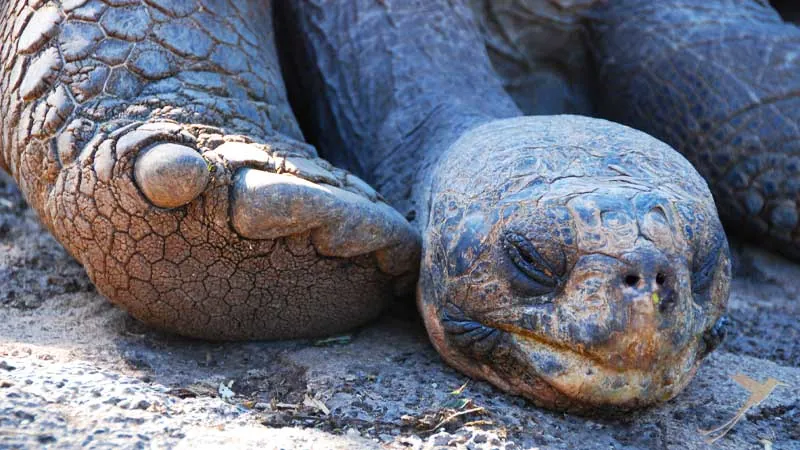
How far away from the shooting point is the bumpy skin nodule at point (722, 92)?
2.84 m

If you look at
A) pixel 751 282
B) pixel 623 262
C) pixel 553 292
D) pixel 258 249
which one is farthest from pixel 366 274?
pixel 751 282

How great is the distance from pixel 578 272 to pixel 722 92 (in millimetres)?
1553

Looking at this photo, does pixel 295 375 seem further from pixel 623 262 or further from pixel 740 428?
pixel 740 428

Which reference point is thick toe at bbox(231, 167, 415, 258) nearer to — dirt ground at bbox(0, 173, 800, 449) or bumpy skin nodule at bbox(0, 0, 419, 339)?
bumpy skin nodule at bbox(0, 0, 419, 339)

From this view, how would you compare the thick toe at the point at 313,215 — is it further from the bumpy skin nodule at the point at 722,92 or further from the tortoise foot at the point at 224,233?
the bumpy skin nodule at the point at 722,92

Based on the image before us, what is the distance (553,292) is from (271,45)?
1.22 metres

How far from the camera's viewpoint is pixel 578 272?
64.5 inches

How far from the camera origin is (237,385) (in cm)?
183

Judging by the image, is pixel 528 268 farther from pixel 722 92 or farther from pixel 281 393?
pixel 722 92

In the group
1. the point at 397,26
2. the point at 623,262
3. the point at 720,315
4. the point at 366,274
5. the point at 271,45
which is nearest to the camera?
the point at 623,262

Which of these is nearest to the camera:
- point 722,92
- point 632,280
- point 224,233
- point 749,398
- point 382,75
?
point 632,280

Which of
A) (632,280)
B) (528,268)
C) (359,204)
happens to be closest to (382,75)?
(359,204)

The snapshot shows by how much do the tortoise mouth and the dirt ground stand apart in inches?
3.0

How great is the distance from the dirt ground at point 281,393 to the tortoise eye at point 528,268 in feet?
0.76
